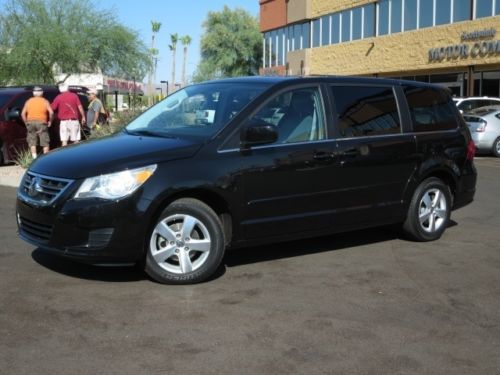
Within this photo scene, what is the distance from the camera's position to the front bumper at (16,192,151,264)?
534 centimetres

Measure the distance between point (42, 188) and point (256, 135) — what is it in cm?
185

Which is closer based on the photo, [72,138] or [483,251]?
[483,251]

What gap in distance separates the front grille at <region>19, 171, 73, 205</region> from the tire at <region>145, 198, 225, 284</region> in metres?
0.82

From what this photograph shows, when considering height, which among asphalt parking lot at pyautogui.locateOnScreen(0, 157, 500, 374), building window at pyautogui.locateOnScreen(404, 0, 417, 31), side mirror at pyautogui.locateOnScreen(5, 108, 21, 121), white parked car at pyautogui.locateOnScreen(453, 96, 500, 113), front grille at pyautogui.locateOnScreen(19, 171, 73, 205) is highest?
building window at pyautogui.locateOnScreen(404, 0, 417, 31)

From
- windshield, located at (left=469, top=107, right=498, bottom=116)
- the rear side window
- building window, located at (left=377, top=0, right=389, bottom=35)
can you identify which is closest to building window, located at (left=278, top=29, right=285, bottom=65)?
building window, located at (left=377, top=0, right=389, bottom=35)

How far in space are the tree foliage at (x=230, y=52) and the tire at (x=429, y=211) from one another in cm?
5031

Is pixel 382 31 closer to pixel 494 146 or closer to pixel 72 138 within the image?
pixel 494 146

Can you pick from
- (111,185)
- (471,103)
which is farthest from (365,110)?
(471,103)

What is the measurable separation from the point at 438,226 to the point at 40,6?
1258 inches

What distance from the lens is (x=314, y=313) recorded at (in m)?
5.02

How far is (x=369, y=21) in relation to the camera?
1422 inches

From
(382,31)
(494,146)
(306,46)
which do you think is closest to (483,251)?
(494,146)

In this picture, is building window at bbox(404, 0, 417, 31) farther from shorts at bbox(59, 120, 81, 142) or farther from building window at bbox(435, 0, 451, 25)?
shorts at bbox(59, 120, 81, 142)

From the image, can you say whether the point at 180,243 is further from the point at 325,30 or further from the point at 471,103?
the point at 325,30
